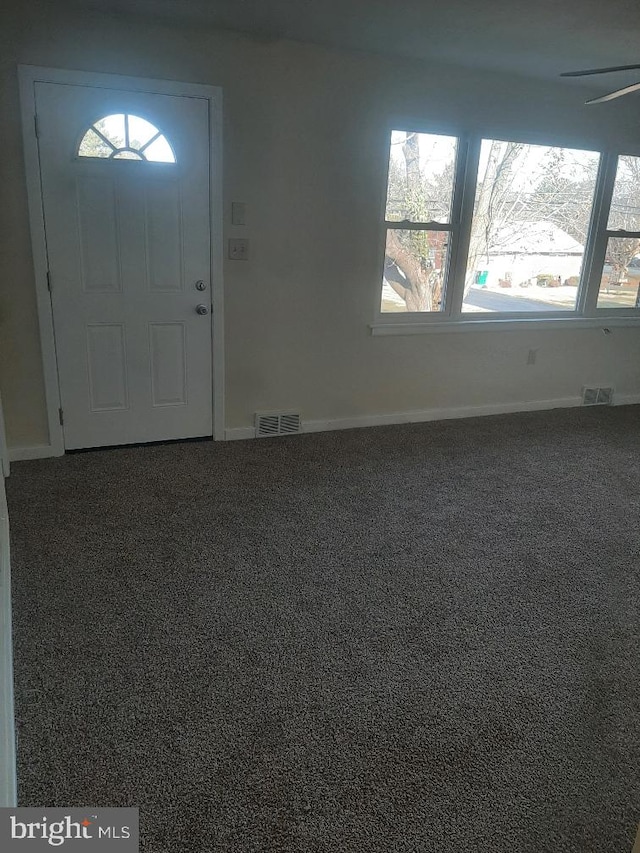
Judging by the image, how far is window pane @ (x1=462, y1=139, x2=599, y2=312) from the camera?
430 centimetres

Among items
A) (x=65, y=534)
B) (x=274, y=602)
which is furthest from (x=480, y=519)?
(x=65, y=534)

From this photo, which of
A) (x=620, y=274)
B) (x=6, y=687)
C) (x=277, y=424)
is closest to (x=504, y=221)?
(x=620, y=274)

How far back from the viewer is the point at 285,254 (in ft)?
12.5

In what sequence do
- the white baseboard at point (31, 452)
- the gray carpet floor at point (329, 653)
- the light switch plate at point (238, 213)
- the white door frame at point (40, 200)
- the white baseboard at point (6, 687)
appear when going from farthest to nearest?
1. the light switch plate at point (238, 213)
2. the white baseboard at point (31, 452)
3. the white door frame at point (40, 200)
4. the gray carpet floor at point (329, 653)
5. the white baseboard at point (6, 687)

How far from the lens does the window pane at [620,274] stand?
4.91m

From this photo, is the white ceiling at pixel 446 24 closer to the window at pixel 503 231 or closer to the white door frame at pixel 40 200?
the white door frame at pixel 40 200

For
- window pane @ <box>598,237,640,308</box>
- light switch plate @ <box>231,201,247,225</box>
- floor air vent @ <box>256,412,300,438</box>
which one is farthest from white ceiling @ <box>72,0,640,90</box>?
floor air vent @ <box>256,412,300,438</box>

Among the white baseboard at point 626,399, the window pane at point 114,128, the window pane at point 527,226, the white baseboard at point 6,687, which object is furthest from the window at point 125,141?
the white baseboard at point 626,399

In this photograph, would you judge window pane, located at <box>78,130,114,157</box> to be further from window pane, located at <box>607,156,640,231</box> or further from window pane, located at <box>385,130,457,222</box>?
window pane, located at <box>607,156,640,231</box>

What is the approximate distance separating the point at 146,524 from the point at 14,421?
1.22 metres

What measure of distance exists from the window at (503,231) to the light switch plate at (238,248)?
0.99m

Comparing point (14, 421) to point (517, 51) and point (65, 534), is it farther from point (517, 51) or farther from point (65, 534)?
point (517, 51)

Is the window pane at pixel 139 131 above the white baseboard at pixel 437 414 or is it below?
above

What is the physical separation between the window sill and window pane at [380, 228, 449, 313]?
13 centimetres
